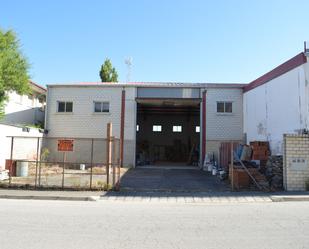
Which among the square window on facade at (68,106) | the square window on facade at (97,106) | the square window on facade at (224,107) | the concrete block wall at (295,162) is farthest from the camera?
the square window on facade at (68,106)

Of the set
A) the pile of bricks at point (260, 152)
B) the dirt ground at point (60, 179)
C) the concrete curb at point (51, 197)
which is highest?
the pile of bricks at point (260, 152)

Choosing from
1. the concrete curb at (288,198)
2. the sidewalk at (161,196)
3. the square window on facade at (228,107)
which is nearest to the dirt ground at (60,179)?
the sidewalk at (161,196)

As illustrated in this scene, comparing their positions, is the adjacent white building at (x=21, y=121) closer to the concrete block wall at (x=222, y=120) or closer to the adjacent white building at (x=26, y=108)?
the adjacent white building at (x=26, y=108)

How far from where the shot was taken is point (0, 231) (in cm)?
763

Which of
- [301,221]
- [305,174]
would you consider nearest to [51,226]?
[301,221]

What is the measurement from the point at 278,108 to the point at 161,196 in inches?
371

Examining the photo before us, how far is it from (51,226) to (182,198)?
21.7 ft

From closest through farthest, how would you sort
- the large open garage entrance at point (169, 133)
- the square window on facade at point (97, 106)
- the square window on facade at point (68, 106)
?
1. the square window on facade at point (97, 106)
2. the square window on facade at point (68, 106)
3. the large open garage entrance at point (169, 133)

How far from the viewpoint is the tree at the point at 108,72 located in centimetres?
5112

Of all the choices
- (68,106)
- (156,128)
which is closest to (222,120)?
(68,106)

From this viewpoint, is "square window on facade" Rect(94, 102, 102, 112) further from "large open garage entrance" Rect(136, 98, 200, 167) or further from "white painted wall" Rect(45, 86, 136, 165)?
"large open garage entrance" Rect(136, 98, 200, 167)

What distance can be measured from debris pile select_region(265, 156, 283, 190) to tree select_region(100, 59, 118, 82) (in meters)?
35.6

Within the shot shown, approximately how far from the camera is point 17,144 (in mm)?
23047

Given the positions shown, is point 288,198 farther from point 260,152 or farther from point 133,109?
point 133,109
